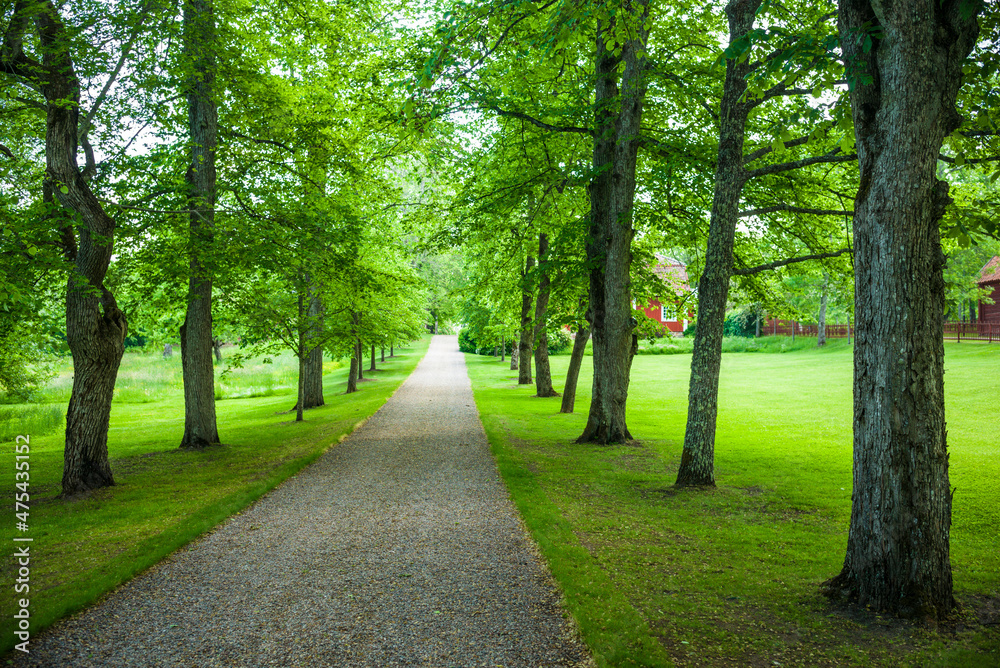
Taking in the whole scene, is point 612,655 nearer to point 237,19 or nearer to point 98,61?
point 98,61

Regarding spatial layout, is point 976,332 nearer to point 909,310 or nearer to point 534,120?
point 534,120

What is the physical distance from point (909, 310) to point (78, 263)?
10622mm

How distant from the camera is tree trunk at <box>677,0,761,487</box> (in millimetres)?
8539

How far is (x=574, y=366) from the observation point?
1808 centimetres

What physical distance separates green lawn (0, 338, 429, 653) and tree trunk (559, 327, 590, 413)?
614 centimetres

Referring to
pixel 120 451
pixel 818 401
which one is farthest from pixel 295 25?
pixel 818 401

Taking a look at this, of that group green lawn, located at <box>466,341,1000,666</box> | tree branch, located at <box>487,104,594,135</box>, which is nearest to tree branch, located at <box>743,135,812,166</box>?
tree branch, located at <box>487,104,594,135</box>

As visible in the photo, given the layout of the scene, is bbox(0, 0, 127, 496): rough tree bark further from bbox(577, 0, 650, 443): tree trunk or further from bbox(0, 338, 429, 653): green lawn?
bbox(577, 0, 650, 443): tree trunk

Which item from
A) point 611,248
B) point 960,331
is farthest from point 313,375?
point 960,331

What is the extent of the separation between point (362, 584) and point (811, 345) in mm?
46969

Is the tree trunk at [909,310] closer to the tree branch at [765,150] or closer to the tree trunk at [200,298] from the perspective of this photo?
the tree branch at [765,150]

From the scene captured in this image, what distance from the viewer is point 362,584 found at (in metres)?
5.71

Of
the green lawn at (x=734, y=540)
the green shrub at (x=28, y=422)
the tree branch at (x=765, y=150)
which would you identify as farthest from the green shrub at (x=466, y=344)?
the tree branch at (x=765, y=150)

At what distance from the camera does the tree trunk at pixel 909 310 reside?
4.52m
